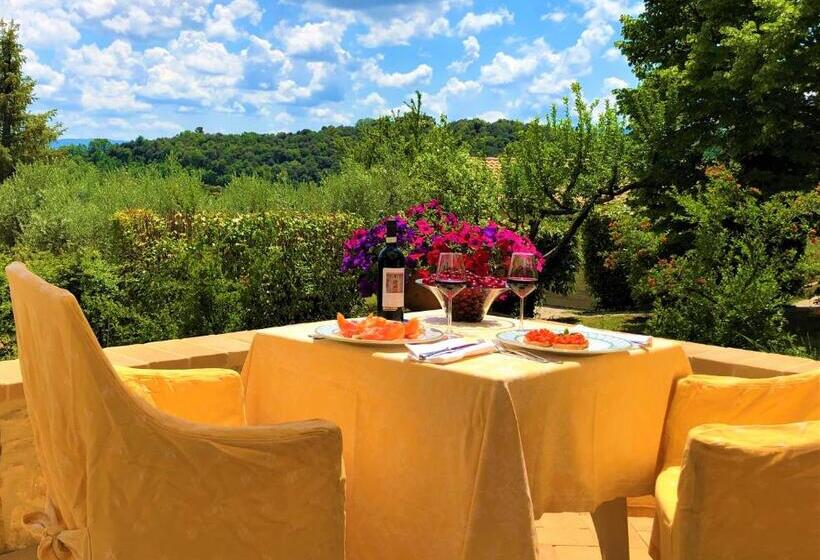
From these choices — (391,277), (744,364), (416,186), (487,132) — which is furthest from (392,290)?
(487,132)

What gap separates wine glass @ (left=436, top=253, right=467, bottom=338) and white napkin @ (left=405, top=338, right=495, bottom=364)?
0.17 metres

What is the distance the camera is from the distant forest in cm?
1425

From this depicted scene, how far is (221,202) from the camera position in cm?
678

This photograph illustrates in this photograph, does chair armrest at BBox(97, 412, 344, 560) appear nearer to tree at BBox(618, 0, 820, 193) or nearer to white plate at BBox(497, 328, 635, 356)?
white plate at BBox(497, 328, 635, 356)

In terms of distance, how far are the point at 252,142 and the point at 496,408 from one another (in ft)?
55.6

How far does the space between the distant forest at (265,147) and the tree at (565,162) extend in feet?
1.94

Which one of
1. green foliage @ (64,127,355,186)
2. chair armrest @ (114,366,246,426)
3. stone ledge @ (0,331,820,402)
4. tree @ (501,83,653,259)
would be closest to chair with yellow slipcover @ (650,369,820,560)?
stone ledge @ (0,331,820,402)

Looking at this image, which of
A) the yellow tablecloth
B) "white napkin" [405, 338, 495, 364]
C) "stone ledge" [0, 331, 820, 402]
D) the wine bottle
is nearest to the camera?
the yellow tablecloth

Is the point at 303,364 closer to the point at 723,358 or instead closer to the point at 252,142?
the point at 723,358

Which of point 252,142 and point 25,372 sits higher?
point 252,142

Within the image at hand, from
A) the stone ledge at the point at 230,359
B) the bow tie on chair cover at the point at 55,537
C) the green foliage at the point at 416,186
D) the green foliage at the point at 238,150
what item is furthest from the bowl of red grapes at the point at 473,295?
the green foliage at the point at 238,150

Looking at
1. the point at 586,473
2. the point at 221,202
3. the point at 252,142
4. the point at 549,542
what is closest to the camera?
the point at 586,473

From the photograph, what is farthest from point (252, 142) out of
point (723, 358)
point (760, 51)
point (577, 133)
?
point (723, 358)

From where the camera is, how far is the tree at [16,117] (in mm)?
23812
